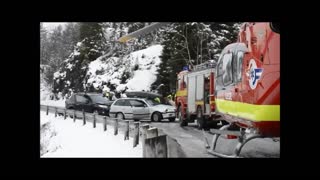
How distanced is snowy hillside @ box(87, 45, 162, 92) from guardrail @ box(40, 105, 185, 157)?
1.63 feet

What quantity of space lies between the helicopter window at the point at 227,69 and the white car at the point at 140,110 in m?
0.98

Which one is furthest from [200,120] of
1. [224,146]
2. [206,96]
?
[224,146]

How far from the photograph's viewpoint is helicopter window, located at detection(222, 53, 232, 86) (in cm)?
733

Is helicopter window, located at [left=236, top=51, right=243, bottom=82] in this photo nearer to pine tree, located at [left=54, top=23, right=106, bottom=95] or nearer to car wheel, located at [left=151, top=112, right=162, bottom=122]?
car wheel, located at [left=151, top=112, right=162, bottom=122]

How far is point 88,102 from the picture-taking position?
8.07 meters

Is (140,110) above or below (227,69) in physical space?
below

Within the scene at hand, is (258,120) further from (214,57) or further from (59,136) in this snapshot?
(59,136)

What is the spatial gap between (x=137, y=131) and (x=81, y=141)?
801 mm

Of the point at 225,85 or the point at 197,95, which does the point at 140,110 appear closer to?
the point at 197,95

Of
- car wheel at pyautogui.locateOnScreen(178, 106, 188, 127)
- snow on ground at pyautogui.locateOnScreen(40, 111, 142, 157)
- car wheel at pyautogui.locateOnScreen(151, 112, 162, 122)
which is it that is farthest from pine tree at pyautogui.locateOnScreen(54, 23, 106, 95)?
car wheel at pyautogui.locateOnScreen(178, 106, 188, 127)

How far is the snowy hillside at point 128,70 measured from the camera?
7840mm

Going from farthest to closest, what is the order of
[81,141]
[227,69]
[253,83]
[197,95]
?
[197,95], [81,141], [227,69], [253,83]

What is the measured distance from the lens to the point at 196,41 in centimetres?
789
